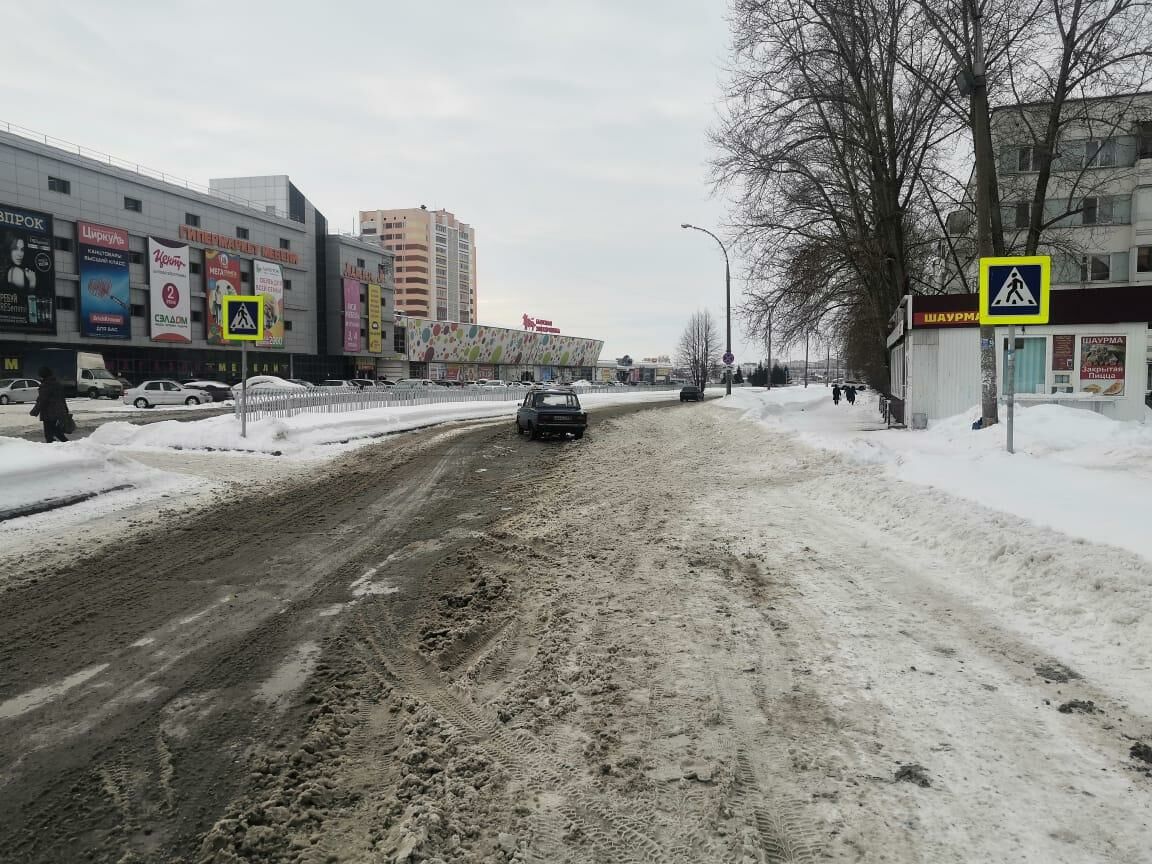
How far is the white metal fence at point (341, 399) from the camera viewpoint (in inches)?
887

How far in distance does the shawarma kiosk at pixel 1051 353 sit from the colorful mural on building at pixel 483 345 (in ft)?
241

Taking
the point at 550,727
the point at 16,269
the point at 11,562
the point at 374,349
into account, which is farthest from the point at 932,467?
the point at 374,349

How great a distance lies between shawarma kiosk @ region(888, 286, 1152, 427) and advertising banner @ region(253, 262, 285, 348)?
60966mm

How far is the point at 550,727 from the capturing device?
364cm

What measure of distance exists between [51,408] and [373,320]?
6735 cm

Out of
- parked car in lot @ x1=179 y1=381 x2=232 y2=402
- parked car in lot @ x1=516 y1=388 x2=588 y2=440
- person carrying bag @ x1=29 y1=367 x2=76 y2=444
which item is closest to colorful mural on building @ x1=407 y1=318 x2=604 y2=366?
parked car in lot @ x1=179 y1=381 x2=232 y2=402

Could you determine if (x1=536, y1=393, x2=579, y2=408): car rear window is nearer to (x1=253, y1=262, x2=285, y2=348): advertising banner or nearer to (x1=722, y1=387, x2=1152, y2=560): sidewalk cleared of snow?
(x1=722, y1=387, x2=1152, y2=560): sidewalk cleared of snow

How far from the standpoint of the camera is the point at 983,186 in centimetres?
1470

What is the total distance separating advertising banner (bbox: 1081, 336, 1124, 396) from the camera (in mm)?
18188

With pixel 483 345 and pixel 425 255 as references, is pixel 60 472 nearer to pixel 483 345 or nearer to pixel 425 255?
pixel 483 345

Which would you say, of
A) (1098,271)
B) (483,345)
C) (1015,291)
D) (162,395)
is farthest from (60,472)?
(483,345)

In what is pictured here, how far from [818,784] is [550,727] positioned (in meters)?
1.30

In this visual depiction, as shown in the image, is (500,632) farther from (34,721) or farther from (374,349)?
(374,349)

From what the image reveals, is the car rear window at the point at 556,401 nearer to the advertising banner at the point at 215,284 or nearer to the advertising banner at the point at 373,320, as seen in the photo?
the advertising banner at the point at 215,284
